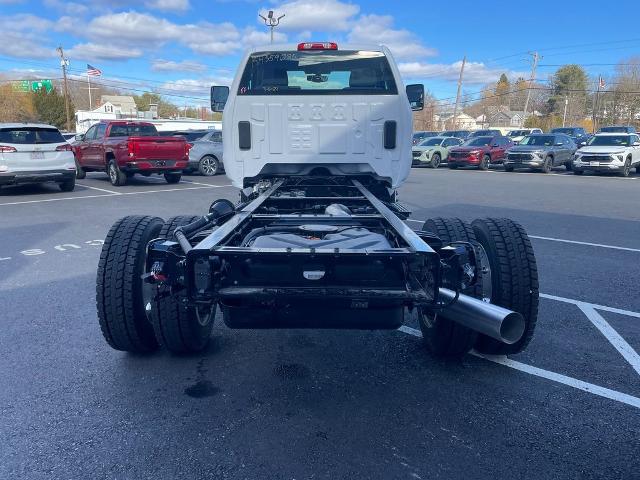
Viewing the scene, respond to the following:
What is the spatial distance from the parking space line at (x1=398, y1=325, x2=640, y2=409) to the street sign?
69.9 meters

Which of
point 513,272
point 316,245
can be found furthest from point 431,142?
point 316,245

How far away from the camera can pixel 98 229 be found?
8938 millimetres

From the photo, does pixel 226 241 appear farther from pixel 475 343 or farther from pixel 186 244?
pixel 475 343

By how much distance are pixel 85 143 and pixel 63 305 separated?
1322 cm

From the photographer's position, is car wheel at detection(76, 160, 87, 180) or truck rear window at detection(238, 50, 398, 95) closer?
truck rear window at detection(238, 50, 398, 95)

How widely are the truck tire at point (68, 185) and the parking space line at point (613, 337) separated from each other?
12.8m

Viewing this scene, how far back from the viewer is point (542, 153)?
22766mm

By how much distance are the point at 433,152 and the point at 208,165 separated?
40.2 feet

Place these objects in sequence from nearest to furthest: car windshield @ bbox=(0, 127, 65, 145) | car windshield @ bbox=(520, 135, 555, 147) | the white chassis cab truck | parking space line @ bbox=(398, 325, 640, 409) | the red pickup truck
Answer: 1. the white chassis cab truck
2. parking space line @ bbox=(398, 325, 640, 409)
3. car windshield @ bbox=(0, 127, 65, 145)
4. the red pickup truck
5. car windshield @ bbox=(520, 135, 555, 147)

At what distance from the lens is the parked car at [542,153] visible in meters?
22.8

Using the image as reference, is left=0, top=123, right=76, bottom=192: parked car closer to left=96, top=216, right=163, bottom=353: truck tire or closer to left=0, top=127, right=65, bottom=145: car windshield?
left=0, top=127, right=65, bottom=145: car windshield

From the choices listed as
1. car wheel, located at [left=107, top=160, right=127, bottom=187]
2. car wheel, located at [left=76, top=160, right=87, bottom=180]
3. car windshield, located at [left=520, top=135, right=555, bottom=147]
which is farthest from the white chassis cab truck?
car windshield, located at [left=520, top=135, right=555, bottom=147]

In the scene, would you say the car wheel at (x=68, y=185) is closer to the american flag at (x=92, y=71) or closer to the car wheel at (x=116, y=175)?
the car wheel at (x=116, y=175)

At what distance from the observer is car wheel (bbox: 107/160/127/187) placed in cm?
1522
